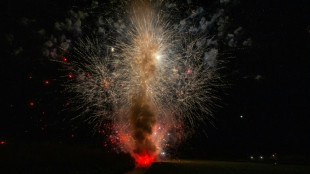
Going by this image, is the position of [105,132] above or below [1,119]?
above

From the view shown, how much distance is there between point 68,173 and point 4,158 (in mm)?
3410

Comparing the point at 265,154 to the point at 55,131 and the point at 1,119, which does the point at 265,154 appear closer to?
the point at 55,131

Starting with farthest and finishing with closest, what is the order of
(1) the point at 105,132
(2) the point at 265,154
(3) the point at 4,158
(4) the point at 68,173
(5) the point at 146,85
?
(2) the point at 265,154 → (1) the point at 105,132 → (5) the point at 146,85 → (4) the point at 68,173 → (3) the point at 4,158

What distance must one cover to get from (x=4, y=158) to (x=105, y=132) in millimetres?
21302

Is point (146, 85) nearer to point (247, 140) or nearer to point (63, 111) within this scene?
point (63, 111)

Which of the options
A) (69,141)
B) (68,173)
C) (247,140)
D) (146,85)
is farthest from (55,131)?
(247,140)

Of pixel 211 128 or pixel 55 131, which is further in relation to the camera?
pixel 211 128

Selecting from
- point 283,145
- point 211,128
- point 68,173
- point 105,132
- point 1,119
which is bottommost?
point 68,173

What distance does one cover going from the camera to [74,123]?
3200 cm

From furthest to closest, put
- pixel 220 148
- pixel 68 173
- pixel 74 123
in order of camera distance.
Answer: pixel 220 148
pixel 74 123
pixel 68 173

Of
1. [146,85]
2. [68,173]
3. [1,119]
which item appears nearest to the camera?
[68,173]

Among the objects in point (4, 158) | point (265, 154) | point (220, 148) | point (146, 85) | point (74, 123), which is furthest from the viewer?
point (220, 148)

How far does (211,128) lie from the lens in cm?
7506

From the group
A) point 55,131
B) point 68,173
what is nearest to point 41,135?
point 55,131
